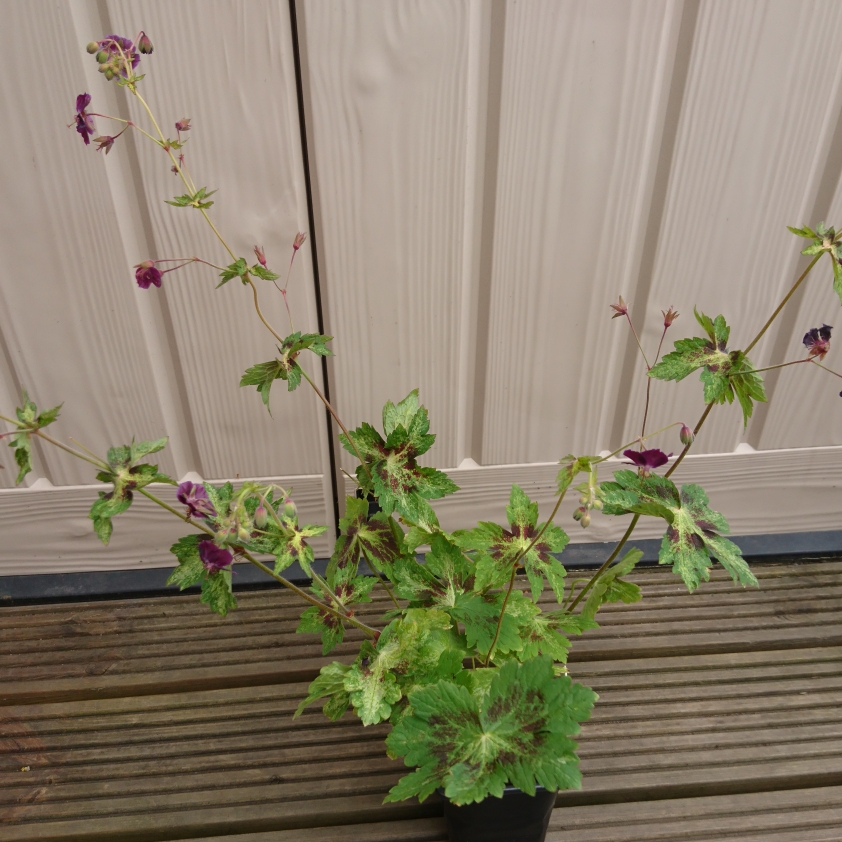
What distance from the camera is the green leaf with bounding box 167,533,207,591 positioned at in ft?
2.01

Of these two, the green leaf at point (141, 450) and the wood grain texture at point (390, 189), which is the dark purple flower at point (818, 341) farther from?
the green leaf at point (141, 450)

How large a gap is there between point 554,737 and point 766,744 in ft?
1.76

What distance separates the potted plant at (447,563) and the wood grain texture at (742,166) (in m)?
0.33

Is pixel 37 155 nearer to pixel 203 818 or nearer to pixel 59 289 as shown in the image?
pixel 59 289

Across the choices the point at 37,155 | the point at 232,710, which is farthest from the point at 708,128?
the point at 232,710

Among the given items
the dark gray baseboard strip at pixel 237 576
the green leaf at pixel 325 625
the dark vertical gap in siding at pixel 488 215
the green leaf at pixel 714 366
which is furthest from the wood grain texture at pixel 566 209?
the green leaf at pixel 325 625

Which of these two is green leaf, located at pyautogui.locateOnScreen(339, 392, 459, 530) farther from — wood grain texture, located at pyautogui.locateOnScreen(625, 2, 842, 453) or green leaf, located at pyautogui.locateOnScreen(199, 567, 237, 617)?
wood grain texture, located at pyautogui.locateOnScreen(625, 2, 842, 453)

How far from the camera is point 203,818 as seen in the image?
34.4 inches

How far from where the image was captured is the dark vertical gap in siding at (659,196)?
875 millimetres

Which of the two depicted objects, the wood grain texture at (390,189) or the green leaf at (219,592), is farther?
the wood grain texture at (390,189)

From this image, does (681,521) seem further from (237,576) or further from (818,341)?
(237,576)

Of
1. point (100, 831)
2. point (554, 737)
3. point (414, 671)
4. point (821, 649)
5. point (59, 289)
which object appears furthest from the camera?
point (821, 649)

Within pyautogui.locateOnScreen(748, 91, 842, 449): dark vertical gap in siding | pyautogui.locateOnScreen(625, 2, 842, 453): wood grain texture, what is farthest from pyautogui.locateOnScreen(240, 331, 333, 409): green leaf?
pyautogui.locateOnScreen(748, 91, 842, 449): dark vertical gap in siding

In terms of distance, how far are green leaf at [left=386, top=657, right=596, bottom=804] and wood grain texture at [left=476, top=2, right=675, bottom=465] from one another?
22.7 inches
